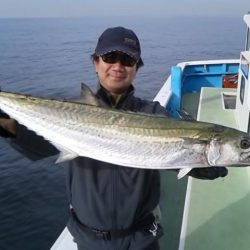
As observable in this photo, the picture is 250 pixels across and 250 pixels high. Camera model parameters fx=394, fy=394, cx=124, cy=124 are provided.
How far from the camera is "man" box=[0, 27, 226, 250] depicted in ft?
8.16

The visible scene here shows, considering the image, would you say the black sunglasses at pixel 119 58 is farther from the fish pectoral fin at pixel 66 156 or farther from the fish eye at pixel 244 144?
the fish eye at pixel 244 144

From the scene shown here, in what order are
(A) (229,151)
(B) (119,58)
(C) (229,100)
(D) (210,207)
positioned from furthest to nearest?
(C) (229,100), (D) (210,207), (B) (119,58), (A) (229,151)

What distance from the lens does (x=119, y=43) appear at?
2.54 m

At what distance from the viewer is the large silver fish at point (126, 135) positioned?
2449 millimetres

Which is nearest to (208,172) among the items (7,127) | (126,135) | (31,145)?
(126,135)

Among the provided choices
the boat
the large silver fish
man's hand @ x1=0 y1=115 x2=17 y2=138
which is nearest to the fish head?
the large silver fish

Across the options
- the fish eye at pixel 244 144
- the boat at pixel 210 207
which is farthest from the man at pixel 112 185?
the boat at pixel 210 207

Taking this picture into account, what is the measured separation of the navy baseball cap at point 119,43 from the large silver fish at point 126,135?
0.31 meters

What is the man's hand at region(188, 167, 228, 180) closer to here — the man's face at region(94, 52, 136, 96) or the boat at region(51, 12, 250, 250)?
the man's face at region(94, 52, 136, 96)

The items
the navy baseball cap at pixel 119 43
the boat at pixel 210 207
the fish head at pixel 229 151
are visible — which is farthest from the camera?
the boat at pixel 210 207

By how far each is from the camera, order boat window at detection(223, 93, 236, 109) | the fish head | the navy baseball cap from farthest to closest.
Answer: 1. boat window at detection(223, 93, 236, 109)
2. the navy baseball cap
3. the fish head

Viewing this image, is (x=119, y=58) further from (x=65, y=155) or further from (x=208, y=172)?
(x=208, y=172)

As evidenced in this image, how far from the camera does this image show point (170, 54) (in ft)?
133

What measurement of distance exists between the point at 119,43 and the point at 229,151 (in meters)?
0.98
